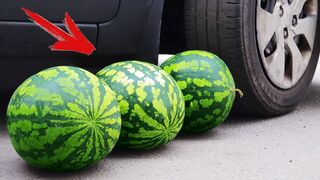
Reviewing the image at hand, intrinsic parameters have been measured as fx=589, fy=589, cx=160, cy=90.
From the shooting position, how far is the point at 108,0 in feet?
7.94

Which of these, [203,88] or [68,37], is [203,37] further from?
[68,37]

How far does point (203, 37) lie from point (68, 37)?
30.6 inches

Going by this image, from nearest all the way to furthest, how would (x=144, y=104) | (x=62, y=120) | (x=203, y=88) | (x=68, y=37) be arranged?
1. (x=62, y=120)
2. (x=144, y=104)
3. (x=68, y=37)
4. (x=203, y=88)

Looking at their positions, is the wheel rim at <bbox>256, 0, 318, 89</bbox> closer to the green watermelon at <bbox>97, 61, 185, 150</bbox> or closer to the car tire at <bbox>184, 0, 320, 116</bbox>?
the car tire at <bbox>184, 0, 320, 116</bbox>

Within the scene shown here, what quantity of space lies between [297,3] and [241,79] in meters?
0.67

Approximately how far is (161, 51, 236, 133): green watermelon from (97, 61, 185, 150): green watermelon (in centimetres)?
26

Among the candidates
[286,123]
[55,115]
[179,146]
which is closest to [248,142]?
[179,146]

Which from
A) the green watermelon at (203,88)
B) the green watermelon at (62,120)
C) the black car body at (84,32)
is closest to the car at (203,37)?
the black car body at (84,32)

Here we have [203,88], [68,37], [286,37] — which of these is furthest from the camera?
[286,37]

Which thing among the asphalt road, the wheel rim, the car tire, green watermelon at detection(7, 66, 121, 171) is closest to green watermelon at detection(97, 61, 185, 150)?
the asphalt road

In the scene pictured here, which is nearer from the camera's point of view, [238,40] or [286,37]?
[238,40]

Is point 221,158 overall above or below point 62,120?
below

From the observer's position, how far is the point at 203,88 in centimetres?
254

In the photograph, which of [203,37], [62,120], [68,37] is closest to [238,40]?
[203,37]
